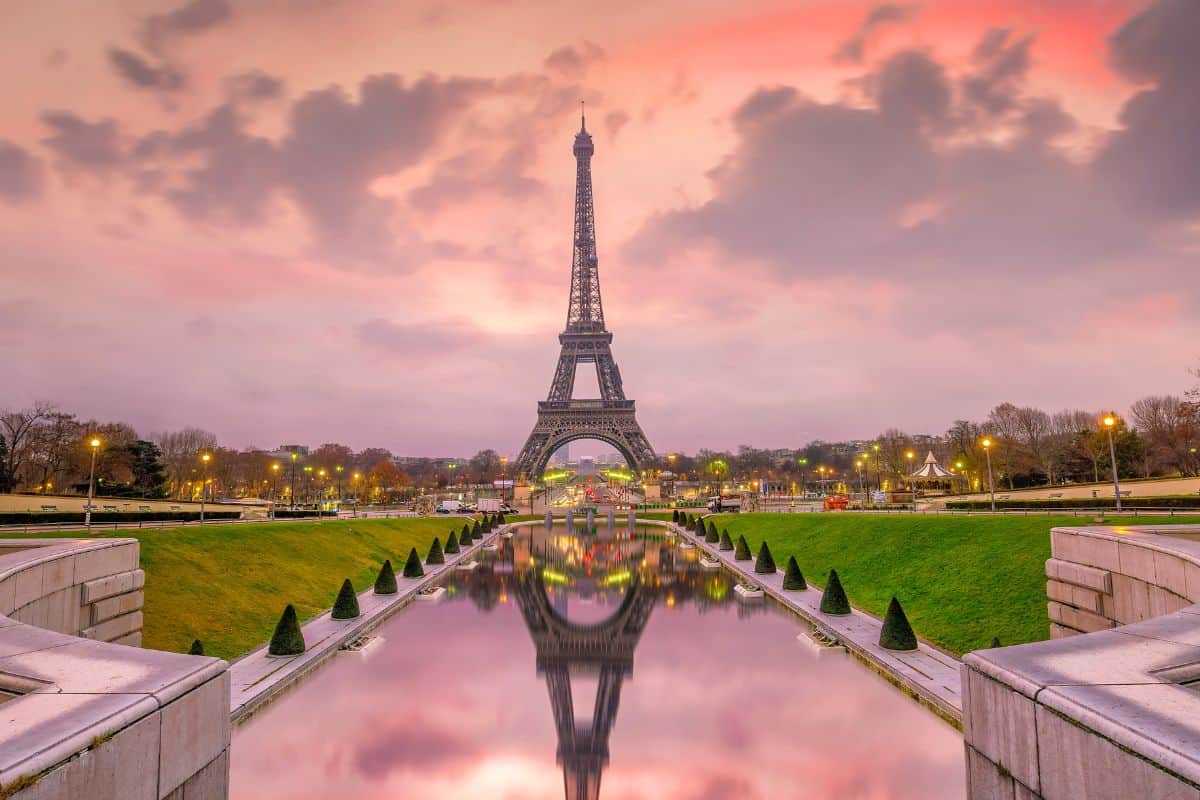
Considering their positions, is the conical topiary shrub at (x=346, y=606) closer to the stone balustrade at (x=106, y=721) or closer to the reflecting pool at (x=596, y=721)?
the reflecting pool at (x=596, y=721)

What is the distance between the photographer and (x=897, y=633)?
57.8ft

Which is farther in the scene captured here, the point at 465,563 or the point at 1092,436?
the point at 1092,436

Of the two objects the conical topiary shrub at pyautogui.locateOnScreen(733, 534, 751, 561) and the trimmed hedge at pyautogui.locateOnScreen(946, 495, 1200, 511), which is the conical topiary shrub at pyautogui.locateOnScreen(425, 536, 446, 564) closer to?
the conical topiary shrub at pyautogui.locateOnScreen(733, 534, 751, 561)

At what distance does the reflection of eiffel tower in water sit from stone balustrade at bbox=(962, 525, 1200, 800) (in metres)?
6.19

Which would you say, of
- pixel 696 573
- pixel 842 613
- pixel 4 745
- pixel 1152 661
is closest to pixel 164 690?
pixel 4 745

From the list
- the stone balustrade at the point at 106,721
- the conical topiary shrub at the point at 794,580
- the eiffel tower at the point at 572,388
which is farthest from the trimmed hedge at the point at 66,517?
the eiffel tower at the point at 572,388

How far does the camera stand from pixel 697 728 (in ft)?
43.6

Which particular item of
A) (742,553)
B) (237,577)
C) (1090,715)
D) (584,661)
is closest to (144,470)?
(237,577)

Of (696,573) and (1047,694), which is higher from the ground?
(1047,694)

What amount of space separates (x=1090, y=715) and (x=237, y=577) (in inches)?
1016

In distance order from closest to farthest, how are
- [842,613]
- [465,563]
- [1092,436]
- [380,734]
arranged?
[380,734] < [842,613] < [465,563] < [1092,436]

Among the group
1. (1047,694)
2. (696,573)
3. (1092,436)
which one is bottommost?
(696,573)

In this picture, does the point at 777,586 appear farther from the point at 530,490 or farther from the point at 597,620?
the point at 530,490

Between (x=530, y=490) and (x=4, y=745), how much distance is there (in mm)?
96061
